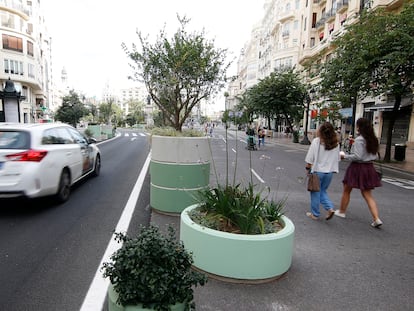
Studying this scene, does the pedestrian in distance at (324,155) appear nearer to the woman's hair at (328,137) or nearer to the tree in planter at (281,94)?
the woman's hair at (328,137)

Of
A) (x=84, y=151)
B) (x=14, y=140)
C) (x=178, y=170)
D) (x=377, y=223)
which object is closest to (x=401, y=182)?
(x=377, y=223)

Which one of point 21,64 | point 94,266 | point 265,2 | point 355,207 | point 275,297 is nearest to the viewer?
point 275,297

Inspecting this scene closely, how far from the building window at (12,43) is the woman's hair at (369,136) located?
49466 millimetres

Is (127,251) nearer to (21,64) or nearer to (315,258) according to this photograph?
(315,258)

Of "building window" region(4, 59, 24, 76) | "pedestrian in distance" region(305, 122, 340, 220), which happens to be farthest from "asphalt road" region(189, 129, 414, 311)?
"building window" region(4, 59, 24, 76)

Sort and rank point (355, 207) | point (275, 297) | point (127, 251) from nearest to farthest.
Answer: point (127, 251), point (275, 297), point (355, 207)

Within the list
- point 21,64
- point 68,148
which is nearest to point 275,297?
point 68,148

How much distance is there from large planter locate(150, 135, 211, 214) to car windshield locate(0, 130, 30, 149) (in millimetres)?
2418

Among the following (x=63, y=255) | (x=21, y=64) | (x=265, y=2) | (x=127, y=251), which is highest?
(x=265, y=2)

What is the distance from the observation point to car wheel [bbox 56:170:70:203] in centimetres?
591

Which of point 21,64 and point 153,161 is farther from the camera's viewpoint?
point 21,64

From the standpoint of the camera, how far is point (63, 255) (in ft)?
12.4

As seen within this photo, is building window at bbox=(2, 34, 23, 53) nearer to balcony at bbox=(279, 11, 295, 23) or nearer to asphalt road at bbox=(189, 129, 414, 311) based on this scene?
balcony at bbox=(279, 11, 295, 23)

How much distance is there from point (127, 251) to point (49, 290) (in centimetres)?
154
